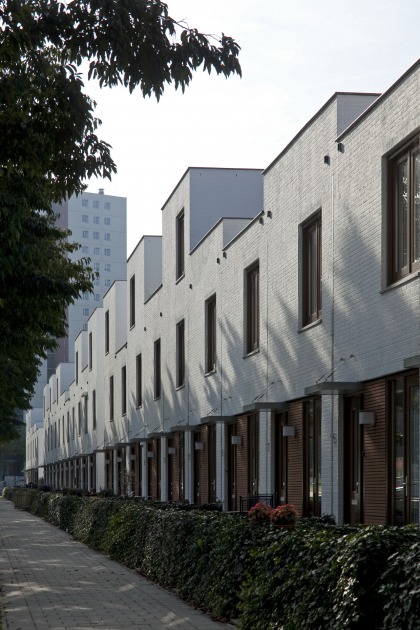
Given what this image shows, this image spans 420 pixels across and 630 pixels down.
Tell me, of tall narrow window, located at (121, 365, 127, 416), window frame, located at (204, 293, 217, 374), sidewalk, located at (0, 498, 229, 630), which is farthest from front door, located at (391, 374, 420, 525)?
tall narrow window, located at (121, 365, 127, 416)

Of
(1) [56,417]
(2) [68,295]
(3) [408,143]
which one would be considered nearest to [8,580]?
(2) [68,295]

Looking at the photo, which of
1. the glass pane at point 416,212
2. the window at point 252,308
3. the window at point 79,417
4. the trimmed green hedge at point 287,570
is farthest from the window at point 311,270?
the window at point 79,417

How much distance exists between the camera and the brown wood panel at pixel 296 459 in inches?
745

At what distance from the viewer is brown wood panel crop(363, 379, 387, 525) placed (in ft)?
48.4

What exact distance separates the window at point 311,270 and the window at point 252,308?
142 inches

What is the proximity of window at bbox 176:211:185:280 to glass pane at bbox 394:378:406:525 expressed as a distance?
17.5m

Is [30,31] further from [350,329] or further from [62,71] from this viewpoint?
[350,329]

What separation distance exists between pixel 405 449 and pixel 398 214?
3.04 m

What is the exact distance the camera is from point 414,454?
1378 cm

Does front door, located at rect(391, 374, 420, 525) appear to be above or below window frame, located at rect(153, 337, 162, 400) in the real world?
below

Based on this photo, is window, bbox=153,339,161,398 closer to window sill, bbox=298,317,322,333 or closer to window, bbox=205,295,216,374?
window, bbox=205,295,216,374

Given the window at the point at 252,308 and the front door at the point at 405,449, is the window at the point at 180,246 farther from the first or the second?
the front door at the point at 405,449

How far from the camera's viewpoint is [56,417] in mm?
84062

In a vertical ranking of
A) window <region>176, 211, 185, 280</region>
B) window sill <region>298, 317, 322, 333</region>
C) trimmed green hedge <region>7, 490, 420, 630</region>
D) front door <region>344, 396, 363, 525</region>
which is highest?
window <region>176, 211, 185, 280</region>
